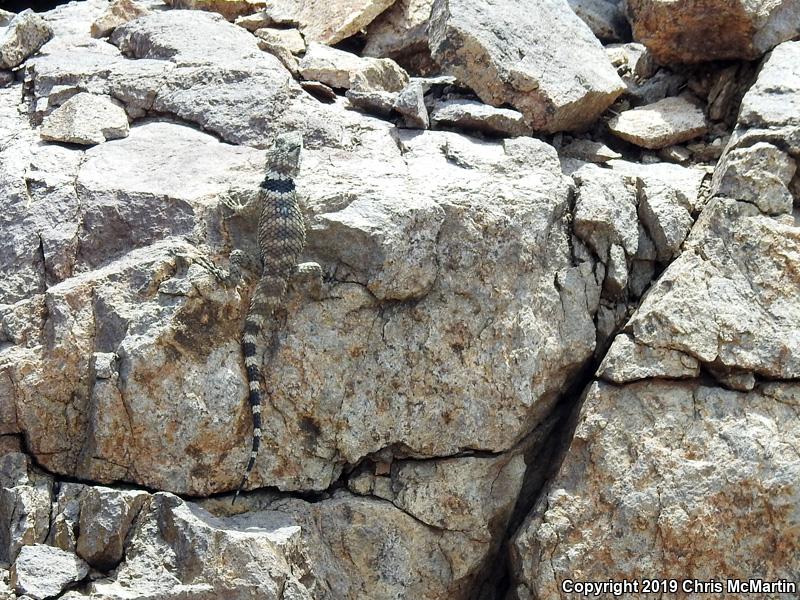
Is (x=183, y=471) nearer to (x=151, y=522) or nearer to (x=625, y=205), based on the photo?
(x=151, y=522)

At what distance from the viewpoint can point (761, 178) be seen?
24.5 feet

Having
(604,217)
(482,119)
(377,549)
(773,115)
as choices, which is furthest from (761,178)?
(377,549)

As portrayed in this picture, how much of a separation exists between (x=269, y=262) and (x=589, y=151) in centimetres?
362

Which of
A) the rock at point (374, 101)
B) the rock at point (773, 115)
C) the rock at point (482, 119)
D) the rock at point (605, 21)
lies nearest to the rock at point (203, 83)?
the rock at point (374, 101)

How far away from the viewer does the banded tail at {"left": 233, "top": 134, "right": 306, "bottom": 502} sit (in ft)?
21.7

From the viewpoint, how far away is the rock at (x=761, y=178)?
743cm

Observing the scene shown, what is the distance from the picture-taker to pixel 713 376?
7.10 m

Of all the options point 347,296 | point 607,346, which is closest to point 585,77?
point 607,346

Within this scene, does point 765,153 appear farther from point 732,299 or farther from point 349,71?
point 349,71

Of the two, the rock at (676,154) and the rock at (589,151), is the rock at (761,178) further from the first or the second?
the rock at (589,151)

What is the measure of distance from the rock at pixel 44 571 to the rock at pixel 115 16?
18.6ft

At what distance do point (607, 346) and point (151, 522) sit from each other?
3.62 metres

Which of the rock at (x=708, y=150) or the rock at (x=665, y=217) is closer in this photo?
the rock at (x=665, y=217)

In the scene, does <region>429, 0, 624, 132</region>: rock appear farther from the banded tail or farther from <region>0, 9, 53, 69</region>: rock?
<region>0, 9, 53, 69</region>: rock
